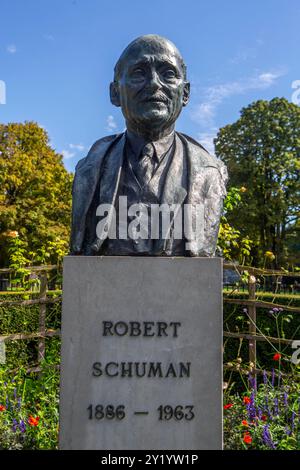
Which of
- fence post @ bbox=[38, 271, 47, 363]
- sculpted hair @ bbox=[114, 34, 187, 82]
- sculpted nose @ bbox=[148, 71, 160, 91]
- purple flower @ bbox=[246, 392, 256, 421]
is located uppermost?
sculpted hair @ bbox=[114, 34, 187, 82]

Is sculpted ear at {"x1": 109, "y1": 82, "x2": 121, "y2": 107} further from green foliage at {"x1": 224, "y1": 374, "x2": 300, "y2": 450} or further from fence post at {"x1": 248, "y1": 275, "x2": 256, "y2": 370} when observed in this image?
fence post at {"x1": 248, "y1": 275, "x2": 256, "y2": 370}

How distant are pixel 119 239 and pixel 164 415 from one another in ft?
4.00

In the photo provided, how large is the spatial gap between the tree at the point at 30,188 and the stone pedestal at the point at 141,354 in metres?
19.2

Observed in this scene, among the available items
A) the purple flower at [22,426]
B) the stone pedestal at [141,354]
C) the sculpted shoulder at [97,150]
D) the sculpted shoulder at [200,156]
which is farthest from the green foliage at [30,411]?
the sculpted shoulder at [200,156]

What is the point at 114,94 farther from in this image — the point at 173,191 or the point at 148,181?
the point at 173,191

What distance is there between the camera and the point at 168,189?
3469mm

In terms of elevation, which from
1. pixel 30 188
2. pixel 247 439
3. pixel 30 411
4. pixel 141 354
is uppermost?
pixel 30 188

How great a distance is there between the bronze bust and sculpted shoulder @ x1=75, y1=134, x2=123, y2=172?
0.01m

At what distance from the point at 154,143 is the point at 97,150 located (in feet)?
1.58

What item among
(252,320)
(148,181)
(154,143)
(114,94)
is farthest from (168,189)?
(252,320)

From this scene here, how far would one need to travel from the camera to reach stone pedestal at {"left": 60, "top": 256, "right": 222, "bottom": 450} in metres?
3.14

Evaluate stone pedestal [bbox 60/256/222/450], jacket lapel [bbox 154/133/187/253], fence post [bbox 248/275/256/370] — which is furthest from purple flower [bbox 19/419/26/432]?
fence post [bbox 248/275/256/370]
